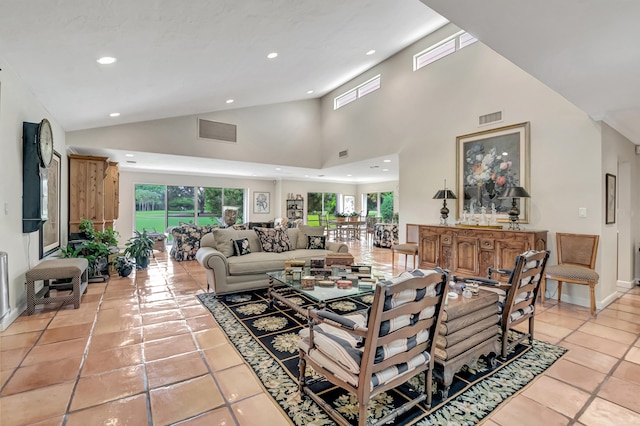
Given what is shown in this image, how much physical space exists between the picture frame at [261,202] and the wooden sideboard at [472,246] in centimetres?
745

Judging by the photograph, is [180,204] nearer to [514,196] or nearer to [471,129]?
[471,129]

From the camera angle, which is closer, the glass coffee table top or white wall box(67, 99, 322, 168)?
the glass coffee table top

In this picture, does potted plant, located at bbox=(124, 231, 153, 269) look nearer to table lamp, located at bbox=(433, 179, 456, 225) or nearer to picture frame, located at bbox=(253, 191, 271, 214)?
table lamp, located at bbox=(433, 179, 456, 225)

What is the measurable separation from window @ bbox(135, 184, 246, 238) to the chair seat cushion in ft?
31.6

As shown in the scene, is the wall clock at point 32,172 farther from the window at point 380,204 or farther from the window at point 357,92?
the window at point 380,204

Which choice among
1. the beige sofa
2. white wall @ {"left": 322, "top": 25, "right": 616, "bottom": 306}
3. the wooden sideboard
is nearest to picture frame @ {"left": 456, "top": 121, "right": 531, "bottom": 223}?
white wall @ {"left": 322, "top": 25, "right": 616, "bottom": 306}

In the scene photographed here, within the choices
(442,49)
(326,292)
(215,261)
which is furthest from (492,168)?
(215,261)

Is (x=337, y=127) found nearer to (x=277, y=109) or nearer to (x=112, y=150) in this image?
(x=277, y=109)

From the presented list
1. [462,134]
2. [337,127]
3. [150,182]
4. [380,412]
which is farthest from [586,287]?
[150,182]

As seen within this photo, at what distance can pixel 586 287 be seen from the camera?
3.89m

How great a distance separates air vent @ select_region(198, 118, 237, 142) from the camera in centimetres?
692

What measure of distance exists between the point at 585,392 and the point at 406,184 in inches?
179

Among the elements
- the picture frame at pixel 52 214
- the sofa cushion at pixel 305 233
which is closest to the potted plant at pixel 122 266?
the picture frame at pixel 52 214

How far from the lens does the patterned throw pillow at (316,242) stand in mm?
5113
